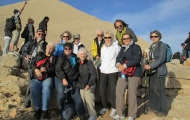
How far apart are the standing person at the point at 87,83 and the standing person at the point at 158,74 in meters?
1.38

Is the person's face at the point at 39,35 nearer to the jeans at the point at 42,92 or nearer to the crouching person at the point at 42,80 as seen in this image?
the crouching person at the point at 42,80

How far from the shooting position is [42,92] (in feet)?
15.6

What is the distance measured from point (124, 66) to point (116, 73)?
1.41ft

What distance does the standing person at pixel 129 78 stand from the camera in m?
4.77

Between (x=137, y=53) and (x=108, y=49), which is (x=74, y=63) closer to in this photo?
(x=108, y=49)

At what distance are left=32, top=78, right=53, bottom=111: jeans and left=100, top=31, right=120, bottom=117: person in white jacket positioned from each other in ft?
4.31

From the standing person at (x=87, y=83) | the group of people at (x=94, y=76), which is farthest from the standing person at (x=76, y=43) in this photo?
the standing person at (x=87, y=83)

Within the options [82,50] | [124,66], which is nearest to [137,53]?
[124,66]

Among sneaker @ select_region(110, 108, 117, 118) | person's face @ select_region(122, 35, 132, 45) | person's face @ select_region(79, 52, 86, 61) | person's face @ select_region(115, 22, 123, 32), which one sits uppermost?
person's face @ select_region(115, 22, 123, 32)

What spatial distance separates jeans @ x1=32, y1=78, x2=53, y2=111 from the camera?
469cm

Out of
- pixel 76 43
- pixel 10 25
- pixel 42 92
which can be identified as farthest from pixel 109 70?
pixel 10 25

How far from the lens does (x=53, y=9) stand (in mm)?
55594

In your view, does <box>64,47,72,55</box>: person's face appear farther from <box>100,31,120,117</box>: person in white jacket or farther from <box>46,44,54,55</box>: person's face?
<box>100,31,120,117</box>: person in white jacket

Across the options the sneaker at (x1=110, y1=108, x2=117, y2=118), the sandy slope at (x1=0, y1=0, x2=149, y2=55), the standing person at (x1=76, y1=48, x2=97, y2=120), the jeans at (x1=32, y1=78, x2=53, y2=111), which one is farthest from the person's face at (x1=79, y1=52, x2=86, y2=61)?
the sandy slope at (x1=0, y1=0, x2=149, y2=55)
